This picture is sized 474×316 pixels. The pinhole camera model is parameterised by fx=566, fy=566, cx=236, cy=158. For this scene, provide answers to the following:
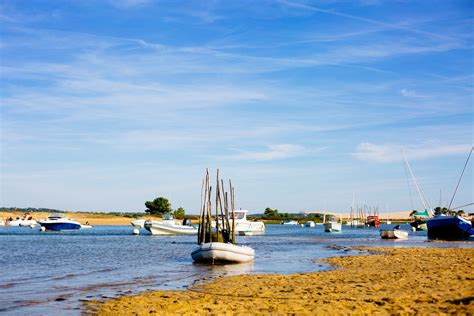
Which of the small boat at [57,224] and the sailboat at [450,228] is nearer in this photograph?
the sailboat at [450,228]

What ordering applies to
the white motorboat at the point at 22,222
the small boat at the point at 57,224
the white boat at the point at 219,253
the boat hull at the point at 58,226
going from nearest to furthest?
the white boat at the point at 219,253 → the small boat at the point at 57,224 → the boat hull at the point at 58,226 → the white motorboat at the point at 22,222

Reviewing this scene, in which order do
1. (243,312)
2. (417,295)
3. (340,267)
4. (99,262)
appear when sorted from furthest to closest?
(99,262) < (340,267) < (417,295) < (243,312)

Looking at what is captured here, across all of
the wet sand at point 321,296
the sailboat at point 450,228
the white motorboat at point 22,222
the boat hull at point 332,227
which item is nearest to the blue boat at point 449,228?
the sailboat at point 450,228

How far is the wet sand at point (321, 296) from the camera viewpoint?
57.9 feet

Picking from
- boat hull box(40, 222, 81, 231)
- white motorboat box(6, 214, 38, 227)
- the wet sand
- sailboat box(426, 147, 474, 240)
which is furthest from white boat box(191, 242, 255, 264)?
white motorboat box(6, 214, 38, 227)

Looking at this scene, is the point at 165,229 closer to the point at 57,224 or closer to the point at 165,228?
the point at 165,228

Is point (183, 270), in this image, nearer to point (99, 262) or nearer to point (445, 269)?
point (99, 262)

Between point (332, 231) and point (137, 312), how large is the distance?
386ft

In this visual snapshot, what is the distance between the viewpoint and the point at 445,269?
30.0 meters

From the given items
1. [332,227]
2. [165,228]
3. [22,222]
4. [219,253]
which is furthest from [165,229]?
[22,222]

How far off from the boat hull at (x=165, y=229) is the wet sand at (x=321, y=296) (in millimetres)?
71787

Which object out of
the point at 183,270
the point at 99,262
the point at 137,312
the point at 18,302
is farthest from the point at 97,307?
the point at 99,262

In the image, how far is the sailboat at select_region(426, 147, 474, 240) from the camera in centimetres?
7488

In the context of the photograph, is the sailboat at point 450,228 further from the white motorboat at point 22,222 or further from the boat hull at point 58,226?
the white motorboat at point 22,222
